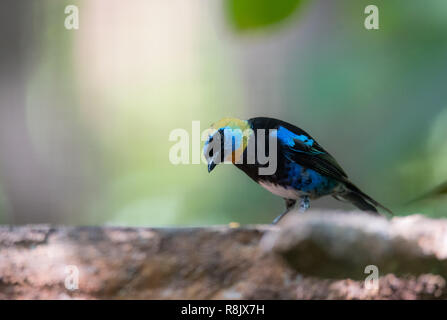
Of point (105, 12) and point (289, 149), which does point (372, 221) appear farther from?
point (105, 12)

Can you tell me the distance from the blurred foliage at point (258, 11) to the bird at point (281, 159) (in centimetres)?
126

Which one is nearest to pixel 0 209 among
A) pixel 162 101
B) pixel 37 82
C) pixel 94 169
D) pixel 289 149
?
pixel 94 169

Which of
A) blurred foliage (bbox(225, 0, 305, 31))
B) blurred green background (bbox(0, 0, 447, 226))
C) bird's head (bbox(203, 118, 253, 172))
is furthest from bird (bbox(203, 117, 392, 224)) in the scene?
blurred green background (bbox(0, 0, 447, 226))

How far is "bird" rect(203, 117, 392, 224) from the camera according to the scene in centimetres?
355

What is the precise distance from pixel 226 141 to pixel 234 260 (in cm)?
142

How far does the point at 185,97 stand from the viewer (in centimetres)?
624

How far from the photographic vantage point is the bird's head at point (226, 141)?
3.54 metres

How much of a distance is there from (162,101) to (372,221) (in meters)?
4.50

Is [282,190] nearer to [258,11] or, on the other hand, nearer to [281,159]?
[281,159]

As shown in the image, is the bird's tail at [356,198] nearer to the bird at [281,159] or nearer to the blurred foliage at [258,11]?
the bird at [281,159]

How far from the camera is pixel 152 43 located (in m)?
6.65

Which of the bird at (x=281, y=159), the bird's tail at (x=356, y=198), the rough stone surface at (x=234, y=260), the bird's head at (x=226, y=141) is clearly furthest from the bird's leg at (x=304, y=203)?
the rough stone surface at (x=234, y=260)

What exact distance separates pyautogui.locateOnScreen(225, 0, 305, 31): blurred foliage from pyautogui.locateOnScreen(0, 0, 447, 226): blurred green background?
834 millimetres

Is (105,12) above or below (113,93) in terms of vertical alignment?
above
